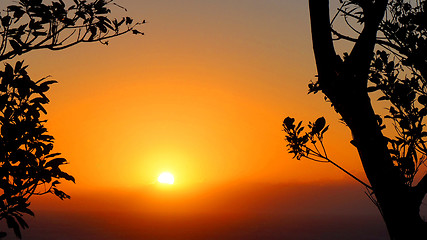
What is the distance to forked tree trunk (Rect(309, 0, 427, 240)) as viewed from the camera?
4.29 meters

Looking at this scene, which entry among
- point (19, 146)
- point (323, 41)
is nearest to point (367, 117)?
point (323, 41)

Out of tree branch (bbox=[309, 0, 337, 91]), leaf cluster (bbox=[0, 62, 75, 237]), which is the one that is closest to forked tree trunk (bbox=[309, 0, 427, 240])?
tree branch (bbox=[309, 0, 337, 91])

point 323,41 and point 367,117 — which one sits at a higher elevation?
point 323,41

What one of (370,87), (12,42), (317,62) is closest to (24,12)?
(12,42)

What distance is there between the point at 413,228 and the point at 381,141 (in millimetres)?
865

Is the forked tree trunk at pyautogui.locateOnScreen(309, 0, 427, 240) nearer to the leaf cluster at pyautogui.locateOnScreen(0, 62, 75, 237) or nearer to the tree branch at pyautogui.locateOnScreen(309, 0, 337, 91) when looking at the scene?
the tree branch at pyautogui.locateOnScreen(309, 0, 337, 91)

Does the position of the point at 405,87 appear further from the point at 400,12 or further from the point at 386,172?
the point at 386,172

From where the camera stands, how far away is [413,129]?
7820 mm

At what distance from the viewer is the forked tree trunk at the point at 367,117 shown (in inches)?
169

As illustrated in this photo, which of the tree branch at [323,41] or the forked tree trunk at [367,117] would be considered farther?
the tree branch at [323,41]

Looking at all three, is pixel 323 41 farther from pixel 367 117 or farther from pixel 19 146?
pixel 19 146

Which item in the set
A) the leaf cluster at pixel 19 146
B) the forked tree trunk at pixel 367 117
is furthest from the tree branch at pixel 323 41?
the leaf cluster at pixel 19 146

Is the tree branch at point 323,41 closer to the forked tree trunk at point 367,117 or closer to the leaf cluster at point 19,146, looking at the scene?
the forked tree trunk at point 367,117

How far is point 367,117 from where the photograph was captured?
4383 mm
